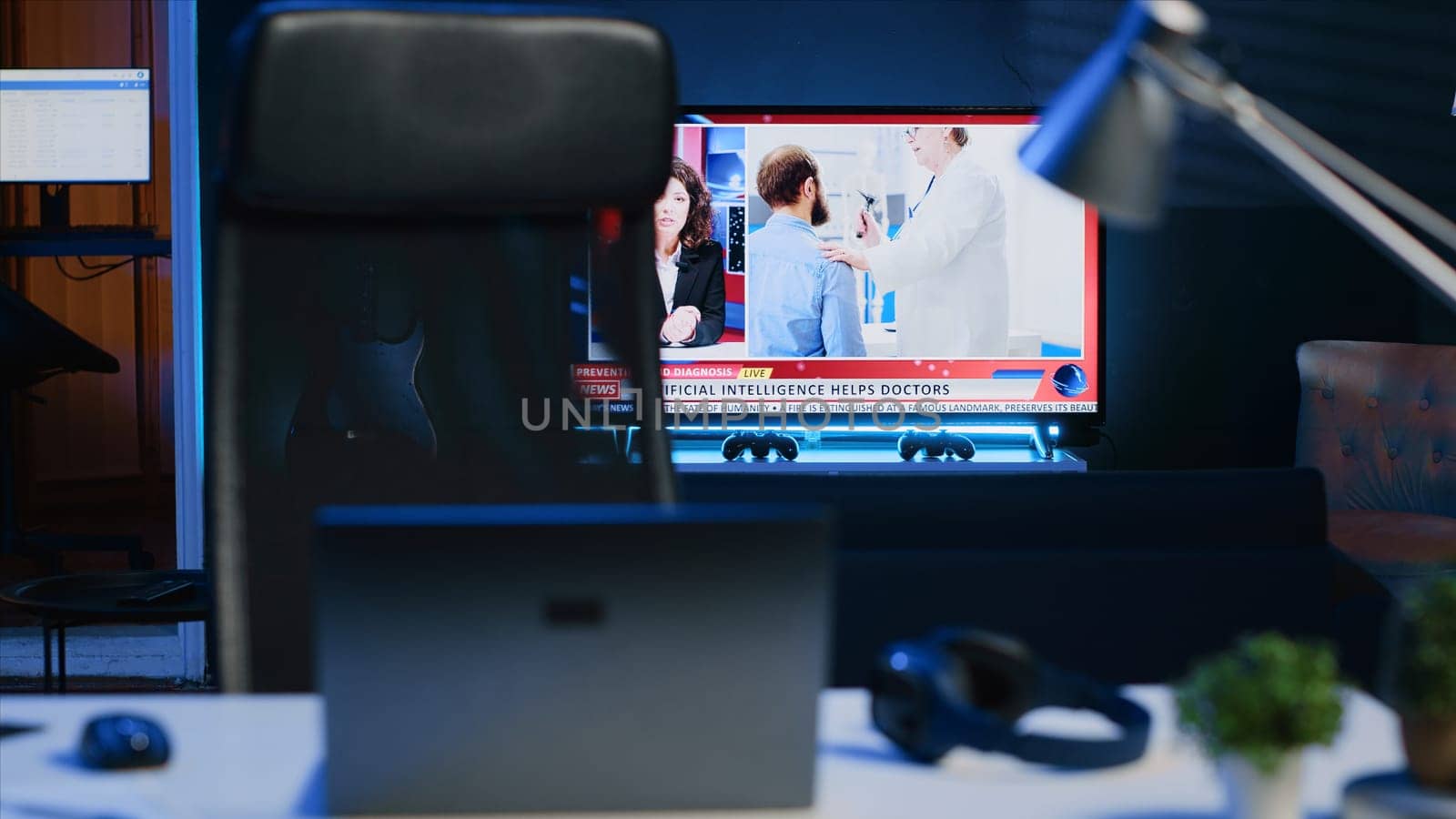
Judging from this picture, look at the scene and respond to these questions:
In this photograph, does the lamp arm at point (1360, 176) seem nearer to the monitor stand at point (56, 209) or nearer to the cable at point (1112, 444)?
the cable at point (1112, 444)

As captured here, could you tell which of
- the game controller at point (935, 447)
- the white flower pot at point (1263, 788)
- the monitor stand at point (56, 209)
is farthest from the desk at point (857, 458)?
the white flower pot at point (1263, 788)

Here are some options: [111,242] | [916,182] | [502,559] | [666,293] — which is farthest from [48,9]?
[502,559]

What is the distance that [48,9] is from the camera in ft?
20.6

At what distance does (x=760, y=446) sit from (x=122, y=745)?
2831 millimetres

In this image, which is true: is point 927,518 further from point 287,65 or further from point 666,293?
point 666,293

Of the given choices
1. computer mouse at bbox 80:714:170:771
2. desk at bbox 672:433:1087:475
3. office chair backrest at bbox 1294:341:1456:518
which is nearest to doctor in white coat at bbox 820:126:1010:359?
desk at bbox 672:433:1087:475

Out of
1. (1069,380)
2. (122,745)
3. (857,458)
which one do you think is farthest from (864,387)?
(122,745)

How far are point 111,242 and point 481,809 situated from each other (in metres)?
3.55

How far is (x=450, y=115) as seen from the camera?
1.23m

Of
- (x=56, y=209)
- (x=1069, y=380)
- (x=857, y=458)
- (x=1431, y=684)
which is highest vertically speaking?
(x=56, y=209)

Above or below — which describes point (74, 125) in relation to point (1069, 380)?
above

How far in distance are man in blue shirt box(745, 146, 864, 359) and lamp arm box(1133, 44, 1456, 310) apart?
290 cm

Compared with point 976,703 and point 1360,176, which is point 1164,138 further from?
point 976,703

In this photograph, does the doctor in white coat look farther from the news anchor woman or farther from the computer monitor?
the computer monitor
